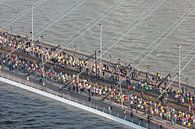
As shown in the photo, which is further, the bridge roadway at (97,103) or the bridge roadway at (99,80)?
the bridge roadway at (99,80)

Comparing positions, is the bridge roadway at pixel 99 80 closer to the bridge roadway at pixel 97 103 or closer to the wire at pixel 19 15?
the bridge roadway at pixel 97 103

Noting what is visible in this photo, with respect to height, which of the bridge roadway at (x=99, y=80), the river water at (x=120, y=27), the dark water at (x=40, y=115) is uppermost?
the river water at (x=120, y=27)

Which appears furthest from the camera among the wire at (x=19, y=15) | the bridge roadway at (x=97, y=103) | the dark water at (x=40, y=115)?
the wire at (x=19, y=15)

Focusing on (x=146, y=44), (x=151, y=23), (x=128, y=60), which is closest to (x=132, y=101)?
(x=128, y=60)

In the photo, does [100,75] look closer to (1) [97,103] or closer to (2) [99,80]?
(2) [99,80]

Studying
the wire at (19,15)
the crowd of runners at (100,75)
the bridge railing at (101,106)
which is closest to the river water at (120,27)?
the wire at (19,15)

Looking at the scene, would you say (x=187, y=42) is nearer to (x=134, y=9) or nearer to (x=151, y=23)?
(x=151, y=23)

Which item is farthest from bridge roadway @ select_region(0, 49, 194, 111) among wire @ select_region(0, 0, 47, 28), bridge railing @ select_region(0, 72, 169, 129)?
A: wire @ select_region(0, 0, 47, 28)
